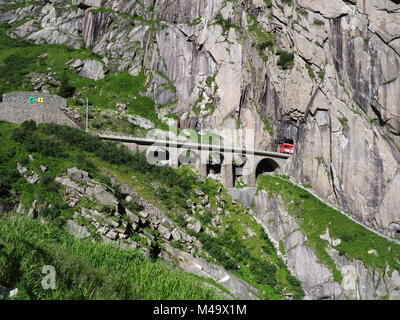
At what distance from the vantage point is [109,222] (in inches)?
656

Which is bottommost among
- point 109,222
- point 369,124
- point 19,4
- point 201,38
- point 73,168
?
point 109,222

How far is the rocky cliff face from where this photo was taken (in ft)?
118

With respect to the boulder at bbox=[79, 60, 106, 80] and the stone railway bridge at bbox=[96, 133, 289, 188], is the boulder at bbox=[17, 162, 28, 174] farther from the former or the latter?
the boulder at bbox=[79, 60, 106, 80]

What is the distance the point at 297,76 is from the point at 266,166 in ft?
50.8

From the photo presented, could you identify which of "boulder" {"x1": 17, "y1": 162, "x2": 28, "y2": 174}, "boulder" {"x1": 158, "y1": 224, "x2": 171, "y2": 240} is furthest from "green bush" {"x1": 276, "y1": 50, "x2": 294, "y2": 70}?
"boulder" {"x1": 17, "y1": 162, "x2": 28, "y2": 174}

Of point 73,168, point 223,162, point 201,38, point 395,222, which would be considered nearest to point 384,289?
point 395,222

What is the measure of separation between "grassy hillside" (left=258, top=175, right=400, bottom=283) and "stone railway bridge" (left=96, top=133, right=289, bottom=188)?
4204mm

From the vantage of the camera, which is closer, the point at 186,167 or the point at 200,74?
the point at 186,167

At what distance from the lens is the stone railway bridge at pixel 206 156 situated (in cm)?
3158

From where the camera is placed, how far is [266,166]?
42.1m

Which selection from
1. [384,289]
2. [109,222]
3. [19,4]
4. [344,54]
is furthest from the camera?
[19,4]

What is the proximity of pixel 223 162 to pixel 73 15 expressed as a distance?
187 feet

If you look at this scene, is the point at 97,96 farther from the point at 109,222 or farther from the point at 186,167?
the point at 109,222

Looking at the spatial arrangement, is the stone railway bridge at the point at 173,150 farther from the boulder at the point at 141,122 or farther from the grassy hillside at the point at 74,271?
the grassy hillside at the point at 74,271
